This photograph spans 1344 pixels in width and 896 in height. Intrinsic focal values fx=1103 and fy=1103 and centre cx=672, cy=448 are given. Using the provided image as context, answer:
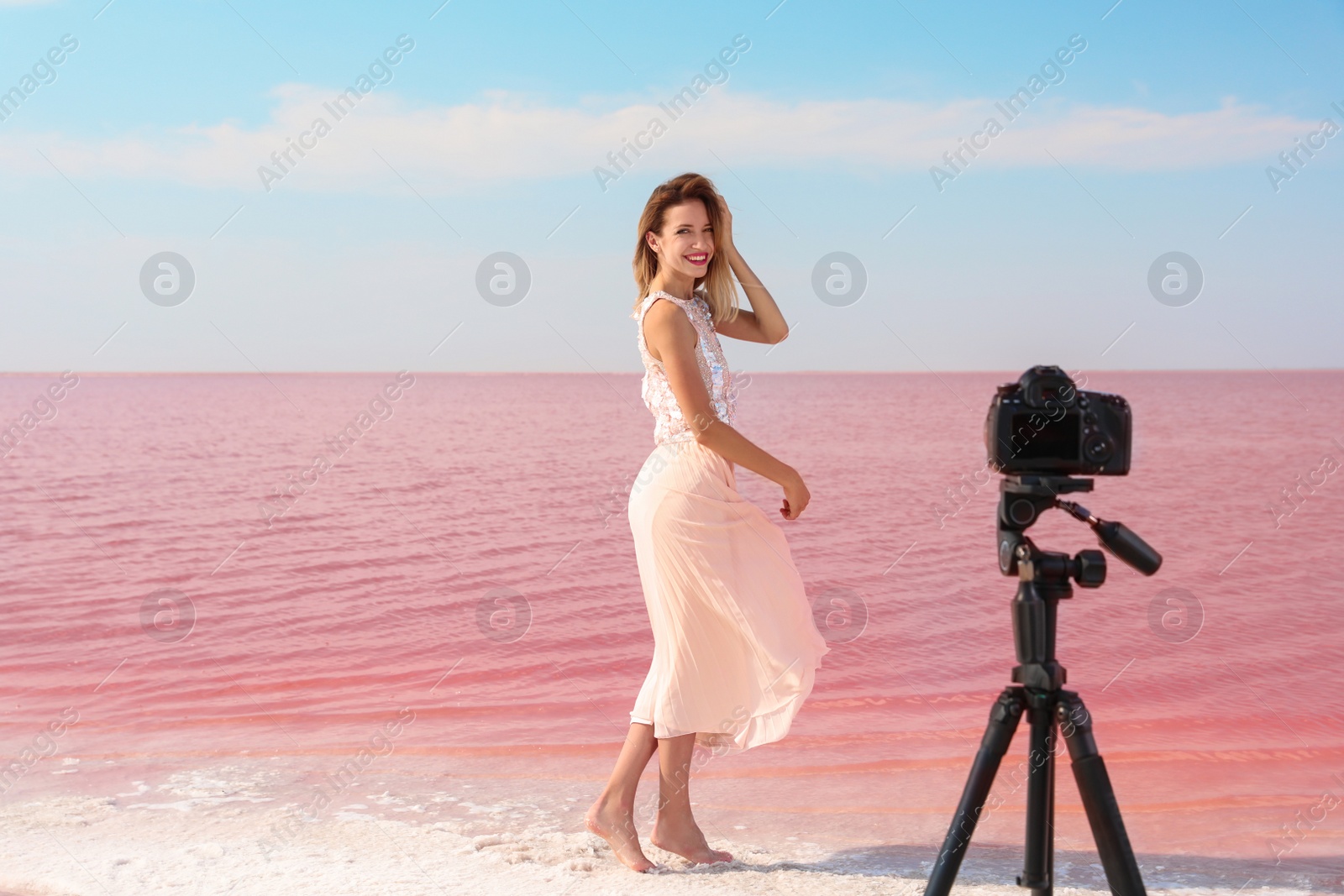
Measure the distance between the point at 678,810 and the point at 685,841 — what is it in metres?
0.09

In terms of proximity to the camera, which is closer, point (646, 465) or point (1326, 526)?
point (646, 465)

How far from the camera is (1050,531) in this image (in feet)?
33.8

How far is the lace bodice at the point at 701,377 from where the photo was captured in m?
2.95

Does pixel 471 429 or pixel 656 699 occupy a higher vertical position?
pixel 471 429

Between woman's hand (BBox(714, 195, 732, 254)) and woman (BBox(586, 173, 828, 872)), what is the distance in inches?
0.5

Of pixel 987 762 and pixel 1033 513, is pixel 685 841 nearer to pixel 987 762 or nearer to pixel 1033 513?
pixel 987 762

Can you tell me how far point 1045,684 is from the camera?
197 centimetres

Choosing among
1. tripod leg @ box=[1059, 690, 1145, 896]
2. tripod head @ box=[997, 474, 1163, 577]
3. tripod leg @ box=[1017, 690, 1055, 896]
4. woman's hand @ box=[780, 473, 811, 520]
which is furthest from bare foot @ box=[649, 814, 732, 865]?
tripod head @ box=[997, 474, 1163, 577]

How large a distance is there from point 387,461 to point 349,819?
49.4 ft

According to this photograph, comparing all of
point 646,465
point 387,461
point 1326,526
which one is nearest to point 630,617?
point 646,465

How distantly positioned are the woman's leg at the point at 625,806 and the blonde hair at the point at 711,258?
1.18 m

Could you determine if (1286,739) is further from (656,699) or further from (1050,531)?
(1050,531)

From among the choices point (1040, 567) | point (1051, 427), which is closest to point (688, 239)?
point (1051, 427)

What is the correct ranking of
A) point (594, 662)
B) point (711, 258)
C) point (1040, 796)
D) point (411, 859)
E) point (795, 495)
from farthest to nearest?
point (594, 662) < point (711, 258) < point (411, 859) < point (795, 495) < point (1040, 796)
